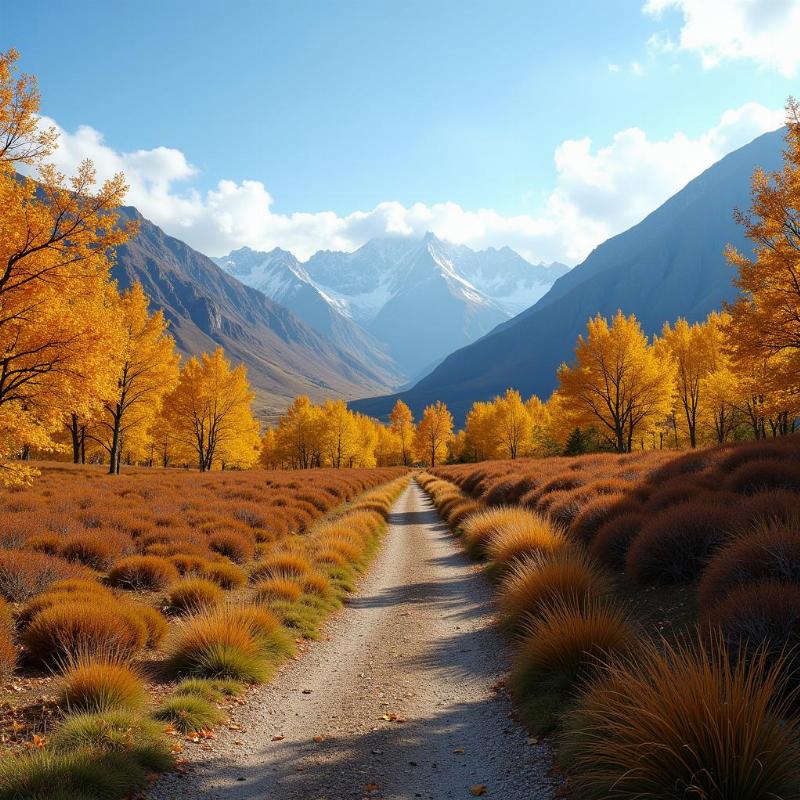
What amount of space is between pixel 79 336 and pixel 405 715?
1147 centimetres

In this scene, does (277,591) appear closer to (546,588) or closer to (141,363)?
(546,588)

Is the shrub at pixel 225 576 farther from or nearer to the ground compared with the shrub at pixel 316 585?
farther from the ground

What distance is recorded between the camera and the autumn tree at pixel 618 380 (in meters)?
34.2

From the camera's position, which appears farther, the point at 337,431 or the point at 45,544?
the point at 337,431

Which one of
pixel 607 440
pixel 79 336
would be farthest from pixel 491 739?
pixel 607 440

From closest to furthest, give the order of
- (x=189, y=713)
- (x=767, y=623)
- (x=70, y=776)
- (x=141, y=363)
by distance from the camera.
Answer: (x=70, y=776) → (x=767, y=623) → (x=189, y=713) → (x=141, y=363)

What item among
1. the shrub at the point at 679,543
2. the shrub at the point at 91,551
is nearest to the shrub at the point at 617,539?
the shrub at the point at 679,543

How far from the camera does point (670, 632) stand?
670 centimetres

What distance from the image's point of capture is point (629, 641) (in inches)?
231

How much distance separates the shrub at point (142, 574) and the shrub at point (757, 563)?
1031 cm

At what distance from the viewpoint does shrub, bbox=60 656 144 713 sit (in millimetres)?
5293

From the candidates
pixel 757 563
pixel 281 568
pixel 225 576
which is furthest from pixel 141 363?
pixel 757 563

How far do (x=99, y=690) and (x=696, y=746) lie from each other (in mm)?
5869

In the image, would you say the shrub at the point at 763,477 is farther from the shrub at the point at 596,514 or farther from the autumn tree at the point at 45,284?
the autumn tree at the point at 45,284
